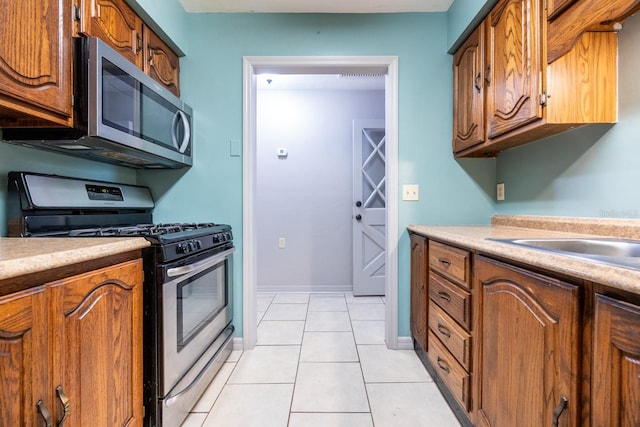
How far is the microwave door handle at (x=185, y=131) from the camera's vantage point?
1.78 m

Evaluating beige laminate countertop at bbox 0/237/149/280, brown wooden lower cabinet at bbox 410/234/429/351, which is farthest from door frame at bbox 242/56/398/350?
beige laminate countertop at bbox 0/237/149/280

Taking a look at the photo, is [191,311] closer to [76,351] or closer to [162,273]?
[162,273]

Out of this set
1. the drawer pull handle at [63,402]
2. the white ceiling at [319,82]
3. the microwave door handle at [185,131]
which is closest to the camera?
the drawer pull handle at [63,402]

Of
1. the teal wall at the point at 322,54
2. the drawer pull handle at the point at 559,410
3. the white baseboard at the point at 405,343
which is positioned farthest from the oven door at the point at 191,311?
the drawer pull handle at the point at 559,410

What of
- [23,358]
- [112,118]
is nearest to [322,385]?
[23,358]

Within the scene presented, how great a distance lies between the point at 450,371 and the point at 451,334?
0.57 ft

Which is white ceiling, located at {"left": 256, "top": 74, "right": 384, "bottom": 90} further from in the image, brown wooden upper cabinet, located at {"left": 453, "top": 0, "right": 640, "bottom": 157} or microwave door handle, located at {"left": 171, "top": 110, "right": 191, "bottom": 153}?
brown wooden upper cabinet, located at {"left": 453, "top": 0, "right": 640, "bottom": 157}

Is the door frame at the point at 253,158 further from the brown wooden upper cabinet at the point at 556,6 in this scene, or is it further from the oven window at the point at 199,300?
the brown wooden upper cabinet at the point at 556,6

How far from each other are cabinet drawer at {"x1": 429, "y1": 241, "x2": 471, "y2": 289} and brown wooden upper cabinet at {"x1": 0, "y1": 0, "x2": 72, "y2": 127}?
1688 mm

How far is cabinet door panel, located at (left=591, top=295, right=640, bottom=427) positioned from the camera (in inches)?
21.8

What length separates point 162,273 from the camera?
1.18 metres

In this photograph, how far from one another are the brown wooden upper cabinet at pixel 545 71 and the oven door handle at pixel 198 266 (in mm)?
1658

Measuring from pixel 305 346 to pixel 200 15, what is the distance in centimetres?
239

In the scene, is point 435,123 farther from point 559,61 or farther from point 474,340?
point 474,340
